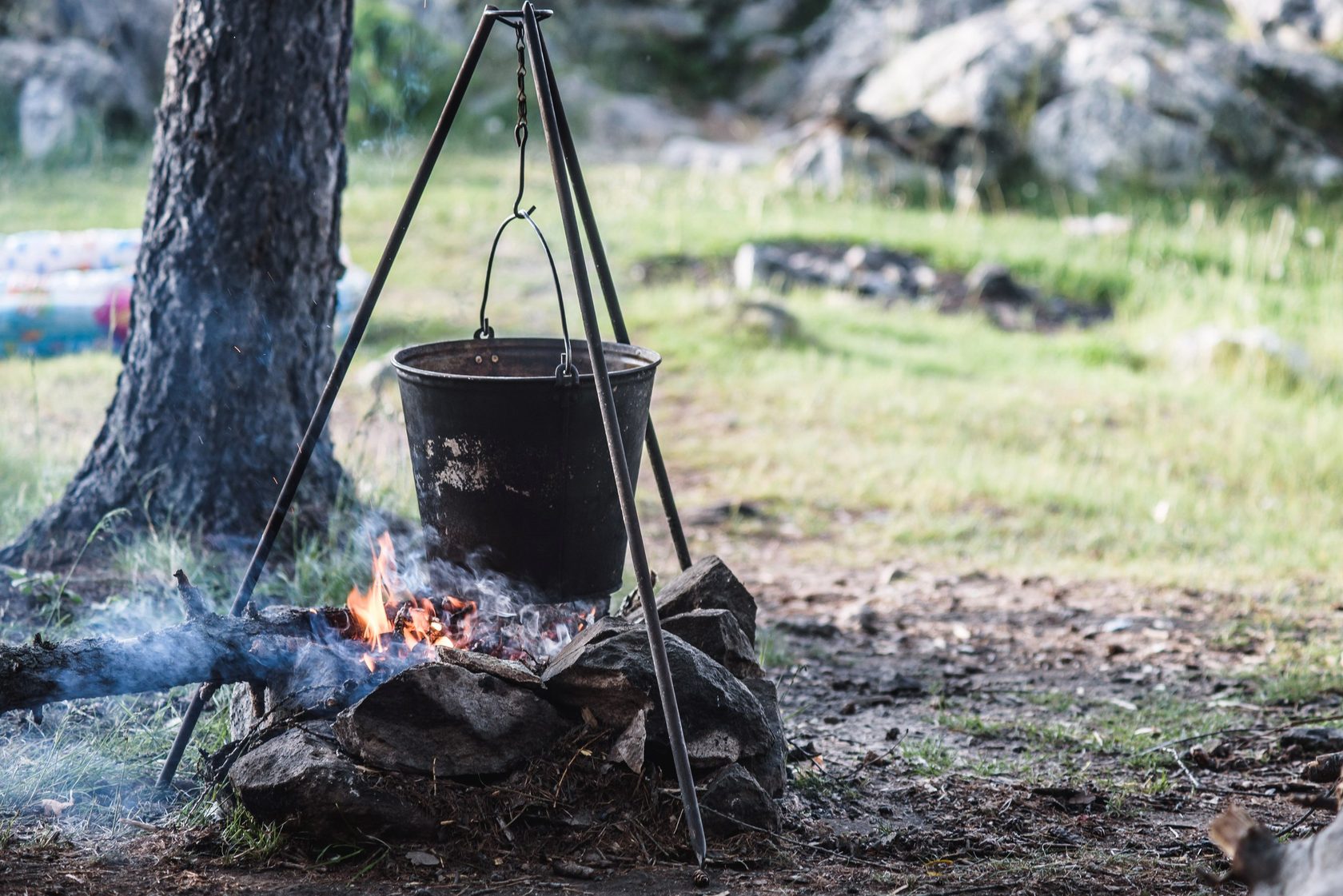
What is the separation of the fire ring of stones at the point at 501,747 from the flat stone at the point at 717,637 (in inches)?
4.5

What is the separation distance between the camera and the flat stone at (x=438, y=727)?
2941mm

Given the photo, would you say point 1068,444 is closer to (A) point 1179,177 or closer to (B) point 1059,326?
(B) point 1059,326

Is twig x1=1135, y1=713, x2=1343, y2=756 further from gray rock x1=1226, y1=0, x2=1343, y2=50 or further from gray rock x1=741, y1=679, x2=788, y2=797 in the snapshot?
gray rock x1=1226, y1=0, x2=1343, y2=50

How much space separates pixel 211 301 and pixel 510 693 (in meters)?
2.20

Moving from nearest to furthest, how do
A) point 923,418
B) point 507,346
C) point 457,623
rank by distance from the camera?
point 457,623 < point 507,346 < point 923,418

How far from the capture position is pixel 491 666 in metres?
3.12

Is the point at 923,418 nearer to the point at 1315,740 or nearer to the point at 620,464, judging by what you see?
the point at 1315,740

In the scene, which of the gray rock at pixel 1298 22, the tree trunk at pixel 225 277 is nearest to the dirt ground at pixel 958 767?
the tree trunk at pixel 225 277

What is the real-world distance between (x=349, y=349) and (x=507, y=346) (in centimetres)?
59

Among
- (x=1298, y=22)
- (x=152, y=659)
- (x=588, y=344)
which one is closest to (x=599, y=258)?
(x=588, y=344)

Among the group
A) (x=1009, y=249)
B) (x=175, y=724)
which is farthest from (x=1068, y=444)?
(x=175, y=724)

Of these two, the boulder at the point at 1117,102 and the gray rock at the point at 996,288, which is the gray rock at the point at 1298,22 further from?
the gray rock at the point at 996,288

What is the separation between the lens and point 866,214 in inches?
443

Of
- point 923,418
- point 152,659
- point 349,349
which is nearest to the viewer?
point 152,659
